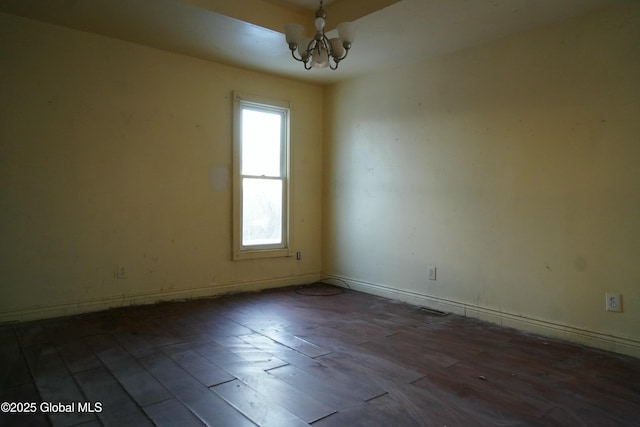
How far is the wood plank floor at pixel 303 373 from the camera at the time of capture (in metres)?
1.94

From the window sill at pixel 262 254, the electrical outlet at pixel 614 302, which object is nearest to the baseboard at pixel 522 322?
the electrical outlet at pixel 614 302

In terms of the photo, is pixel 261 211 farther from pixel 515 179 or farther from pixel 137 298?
pixel 515 179

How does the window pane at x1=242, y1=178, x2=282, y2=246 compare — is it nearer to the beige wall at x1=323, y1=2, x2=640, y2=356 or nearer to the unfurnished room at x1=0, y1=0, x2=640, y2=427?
the unfurnished room at x1=0, y1=0, x2=640, y2=427

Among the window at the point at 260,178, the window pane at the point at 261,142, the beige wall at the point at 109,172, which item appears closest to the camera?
the beige wall at the point at 109,172

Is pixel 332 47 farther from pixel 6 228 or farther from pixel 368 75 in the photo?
pixel 6 228

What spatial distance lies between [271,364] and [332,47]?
7.17 ft

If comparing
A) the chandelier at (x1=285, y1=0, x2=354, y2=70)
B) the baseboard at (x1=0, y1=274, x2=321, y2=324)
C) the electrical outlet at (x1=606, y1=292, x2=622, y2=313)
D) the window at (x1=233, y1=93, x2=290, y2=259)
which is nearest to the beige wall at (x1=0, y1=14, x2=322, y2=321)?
the baseboard at (x1=0, y1=274, x2=321, y2=324)

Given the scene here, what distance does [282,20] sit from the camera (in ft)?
11.4

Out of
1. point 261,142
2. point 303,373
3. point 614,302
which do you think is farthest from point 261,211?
point 614,302

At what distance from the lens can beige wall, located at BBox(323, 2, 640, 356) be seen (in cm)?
286

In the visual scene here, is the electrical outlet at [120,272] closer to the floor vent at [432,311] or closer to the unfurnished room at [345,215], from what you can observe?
the unfurnished room at [345,215]

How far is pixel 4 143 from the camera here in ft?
10.6

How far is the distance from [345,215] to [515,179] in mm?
2085

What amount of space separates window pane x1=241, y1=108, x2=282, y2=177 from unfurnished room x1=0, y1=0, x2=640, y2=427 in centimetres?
3
